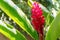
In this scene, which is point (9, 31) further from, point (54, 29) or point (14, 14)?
point (54, 29)

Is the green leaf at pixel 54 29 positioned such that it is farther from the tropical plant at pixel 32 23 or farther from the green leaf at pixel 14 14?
the green leaf at pixel 14 14

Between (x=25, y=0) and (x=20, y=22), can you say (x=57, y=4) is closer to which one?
(x=25, y=0)

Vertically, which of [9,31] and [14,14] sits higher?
[14,14]

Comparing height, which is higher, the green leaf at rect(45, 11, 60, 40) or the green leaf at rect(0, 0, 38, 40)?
the green leaf at rect(0, 0, 38, 40)

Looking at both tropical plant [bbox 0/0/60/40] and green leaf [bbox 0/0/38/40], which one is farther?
green leaf [bbox 0/0/38/40]

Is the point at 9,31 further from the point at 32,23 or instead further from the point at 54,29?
the point at 54,29

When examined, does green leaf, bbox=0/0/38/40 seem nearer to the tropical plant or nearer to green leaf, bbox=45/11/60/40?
the tropical plant

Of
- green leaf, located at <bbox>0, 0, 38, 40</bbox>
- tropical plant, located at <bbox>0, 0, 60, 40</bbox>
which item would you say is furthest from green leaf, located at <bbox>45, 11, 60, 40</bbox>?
green leaf, located at <bbox>0, 0, 38, 40</bbox>

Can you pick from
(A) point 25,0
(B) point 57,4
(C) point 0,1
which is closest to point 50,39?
(C) point 0,1

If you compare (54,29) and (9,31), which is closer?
(54,29)

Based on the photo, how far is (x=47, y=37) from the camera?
113 cm

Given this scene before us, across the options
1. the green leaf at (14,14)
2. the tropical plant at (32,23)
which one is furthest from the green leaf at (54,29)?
the green leaf at (14,14)

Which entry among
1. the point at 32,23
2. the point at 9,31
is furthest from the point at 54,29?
the point at 9,31

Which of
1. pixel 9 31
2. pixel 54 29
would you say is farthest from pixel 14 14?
pixel 54 29
